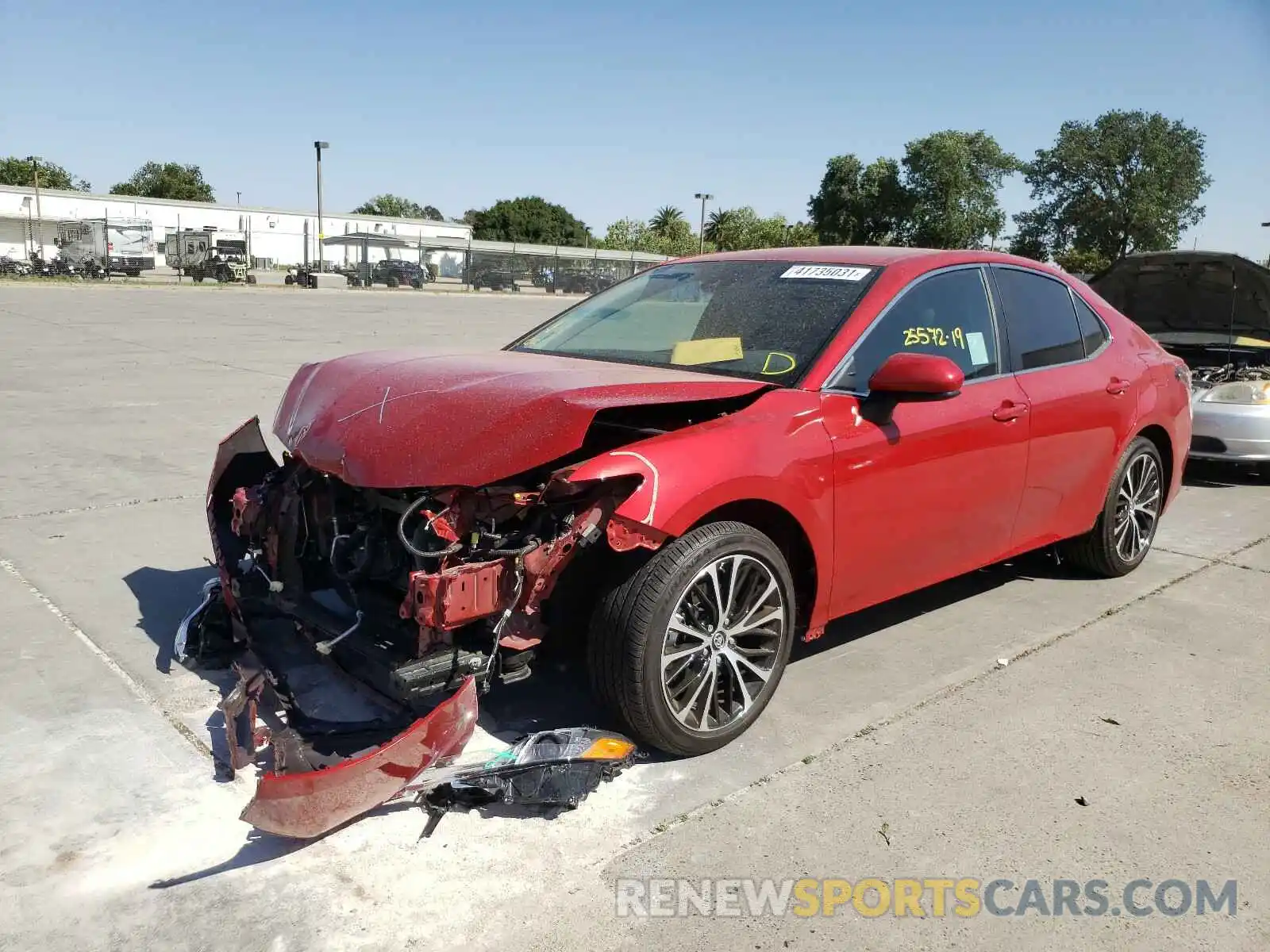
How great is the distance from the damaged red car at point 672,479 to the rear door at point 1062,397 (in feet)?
0.06

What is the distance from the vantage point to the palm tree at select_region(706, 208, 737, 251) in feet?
263

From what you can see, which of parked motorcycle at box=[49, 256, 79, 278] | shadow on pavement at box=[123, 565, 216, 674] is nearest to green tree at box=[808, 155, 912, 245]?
parked motorcycle at box=[49, 256, 79, 278]

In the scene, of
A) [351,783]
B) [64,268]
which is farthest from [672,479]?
[64,268]

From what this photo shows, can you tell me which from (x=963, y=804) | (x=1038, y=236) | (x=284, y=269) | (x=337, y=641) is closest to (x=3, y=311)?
(x=337, y=641)

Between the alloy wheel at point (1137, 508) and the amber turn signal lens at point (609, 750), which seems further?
the alloy wheel at point (1137, 508)

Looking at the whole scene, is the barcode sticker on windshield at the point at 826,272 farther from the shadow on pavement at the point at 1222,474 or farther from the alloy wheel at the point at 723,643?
the shadow on pavement at the point at 1222,474

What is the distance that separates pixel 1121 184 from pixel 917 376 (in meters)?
66.1

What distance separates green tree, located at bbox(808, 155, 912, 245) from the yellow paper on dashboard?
250ft

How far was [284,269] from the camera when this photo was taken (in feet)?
208

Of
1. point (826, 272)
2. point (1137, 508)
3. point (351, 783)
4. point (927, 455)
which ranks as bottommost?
point (351, 783)

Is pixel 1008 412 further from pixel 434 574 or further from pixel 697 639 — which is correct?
pixel 434 574

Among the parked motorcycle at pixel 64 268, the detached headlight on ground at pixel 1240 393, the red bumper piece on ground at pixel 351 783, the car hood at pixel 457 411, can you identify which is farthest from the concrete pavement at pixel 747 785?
the parked motorcycle at pixel 64 268

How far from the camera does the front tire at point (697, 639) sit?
302cm

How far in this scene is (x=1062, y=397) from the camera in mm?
4488
